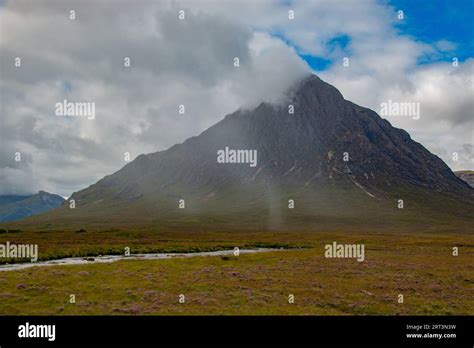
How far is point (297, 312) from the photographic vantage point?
102 feet

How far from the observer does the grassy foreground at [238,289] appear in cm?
3231

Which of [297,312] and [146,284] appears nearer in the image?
[297,312]

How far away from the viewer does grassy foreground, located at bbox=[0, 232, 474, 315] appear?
3231 cm

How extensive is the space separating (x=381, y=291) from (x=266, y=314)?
14.7 m

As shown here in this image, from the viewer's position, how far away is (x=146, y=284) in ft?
133

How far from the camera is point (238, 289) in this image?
3897 centimetres
